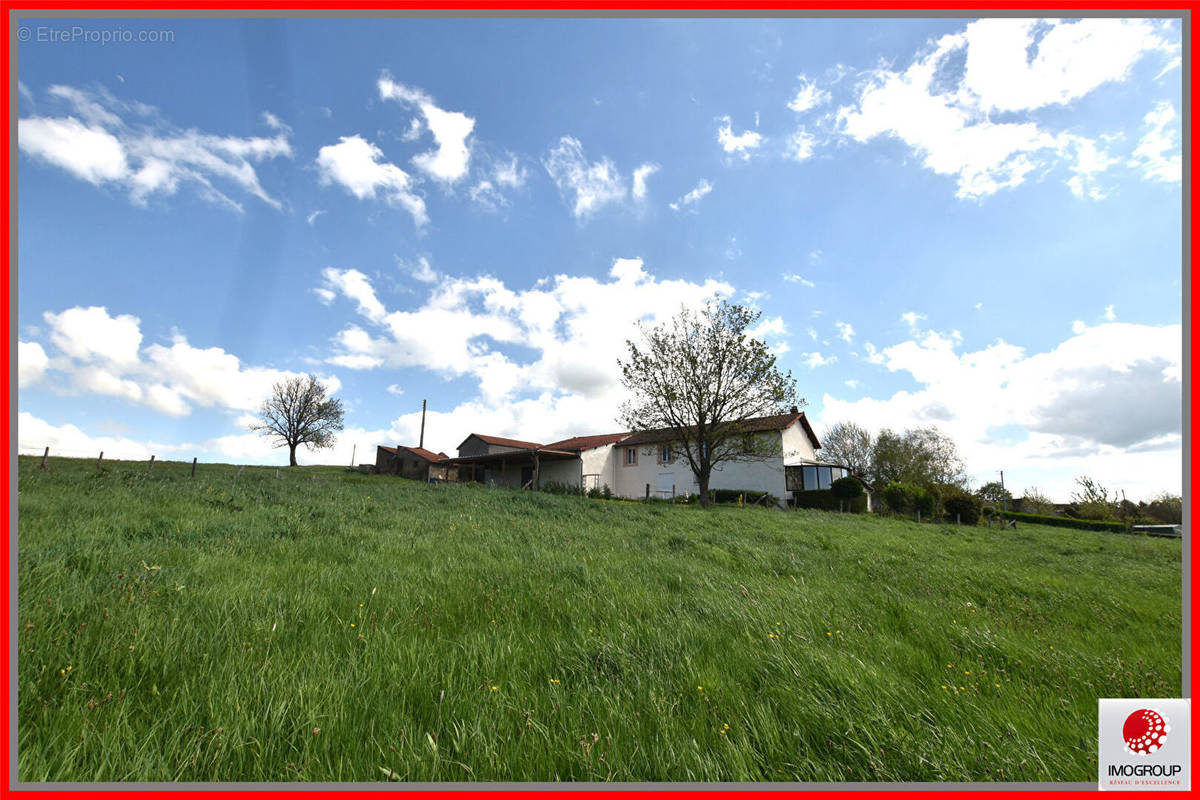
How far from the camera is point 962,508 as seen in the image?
3198cm

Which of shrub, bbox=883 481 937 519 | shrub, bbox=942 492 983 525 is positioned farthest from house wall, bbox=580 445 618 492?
shrub, bbox=942 492 983 525

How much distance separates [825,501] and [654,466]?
1310 centimetres

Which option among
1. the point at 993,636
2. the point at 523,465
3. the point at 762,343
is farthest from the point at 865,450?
the point at 993,636

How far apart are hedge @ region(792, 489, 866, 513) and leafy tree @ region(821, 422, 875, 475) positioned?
2177 centimetres

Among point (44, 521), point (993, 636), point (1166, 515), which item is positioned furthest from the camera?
point (1166, 515)

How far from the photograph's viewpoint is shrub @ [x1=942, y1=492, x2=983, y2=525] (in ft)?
105

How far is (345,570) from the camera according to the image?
183 inches

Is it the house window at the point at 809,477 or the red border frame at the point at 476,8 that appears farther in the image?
the house window at the point at 809,477

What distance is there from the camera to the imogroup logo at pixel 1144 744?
5.44 ft

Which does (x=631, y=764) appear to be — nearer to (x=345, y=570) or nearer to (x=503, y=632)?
(x=503, y=632)

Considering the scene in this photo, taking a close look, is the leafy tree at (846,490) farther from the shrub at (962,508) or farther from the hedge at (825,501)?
the shrub at (962,508)

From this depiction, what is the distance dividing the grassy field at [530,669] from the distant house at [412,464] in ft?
144

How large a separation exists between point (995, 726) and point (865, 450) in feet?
190

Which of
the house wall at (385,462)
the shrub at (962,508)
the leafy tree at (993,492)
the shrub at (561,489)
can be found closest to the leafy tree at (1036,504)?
the leafy tree at (993,492)
